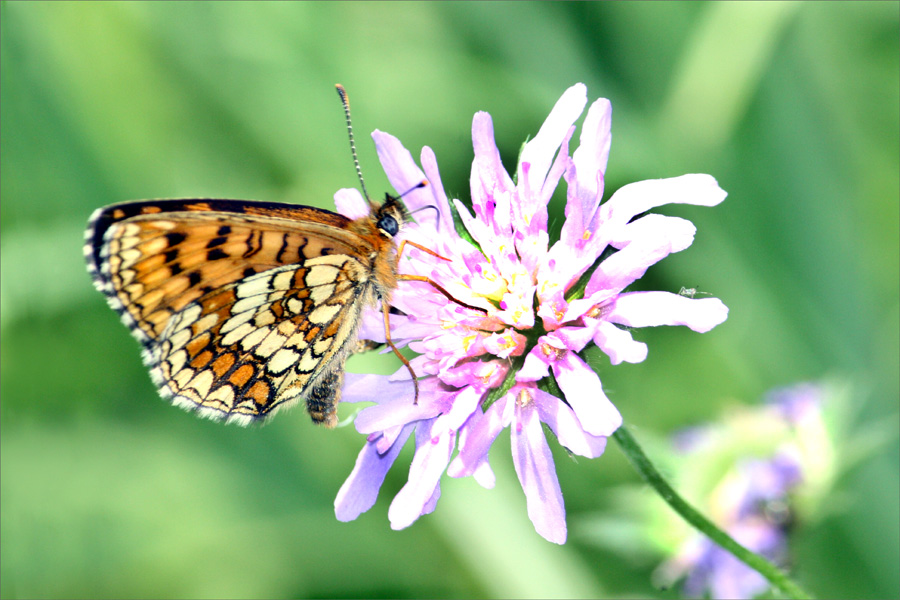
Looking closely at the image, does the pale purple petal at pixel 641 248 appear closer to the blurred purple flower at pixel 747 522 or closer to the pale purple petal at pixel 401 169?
Answer: the pale purple petal at pixel 401 169

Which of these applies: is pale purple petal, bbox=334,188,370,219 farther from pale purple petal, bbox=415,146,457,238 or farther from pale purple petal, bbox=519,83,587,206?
pale purple petal, bbox=519,83,587,206

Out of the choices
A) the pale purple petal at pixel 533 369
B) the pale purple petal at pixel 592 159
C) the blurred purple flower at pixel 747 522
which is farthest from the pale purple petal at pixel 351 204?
the blurred purple flower at pixel 747 522

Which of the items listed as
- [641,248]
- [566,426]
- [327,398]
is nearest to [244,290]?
[327,398]

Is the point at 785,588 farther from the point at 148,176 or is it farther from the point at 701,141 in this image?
the point at 148,176

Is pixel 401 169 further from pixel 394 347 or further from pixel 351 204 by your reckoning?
pixel 394 347

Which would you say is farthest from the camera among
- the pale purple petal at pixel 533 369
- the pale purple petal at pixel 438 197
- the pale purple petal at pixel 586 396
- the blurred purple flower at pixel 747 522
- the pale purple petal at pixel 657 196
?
the blurred purple flower at pixel 747 522
